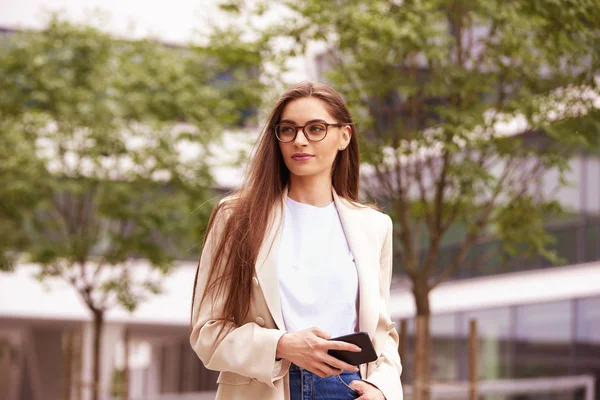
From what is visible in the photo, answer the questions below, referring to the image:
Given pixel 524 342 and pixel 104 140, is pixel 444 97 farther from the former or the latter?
pixel 524 342

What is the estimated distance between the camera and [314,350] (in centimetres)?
310

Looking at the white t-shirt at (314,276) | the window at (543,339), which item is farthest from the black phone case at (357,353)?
the window at (543,339)

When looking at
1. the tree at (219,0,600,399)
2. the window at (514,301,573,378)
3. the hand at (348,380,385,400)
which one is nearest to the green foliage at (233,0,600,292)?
the tree at (219,0,600,399)

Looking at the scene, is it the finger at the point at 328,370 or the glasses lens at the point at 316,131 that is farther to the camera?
the glasses lens at the point at 316,131

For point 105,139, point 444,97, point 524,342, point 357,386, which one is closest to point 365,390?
point 357,386

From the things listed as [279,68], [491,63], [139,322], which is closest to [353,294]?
[491,63]

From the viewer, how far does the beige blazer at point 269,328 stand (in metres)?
3.22

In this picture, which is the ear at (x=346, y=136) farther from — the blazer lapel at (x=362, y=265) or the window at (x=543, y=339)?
the window at (x=543, y=339)

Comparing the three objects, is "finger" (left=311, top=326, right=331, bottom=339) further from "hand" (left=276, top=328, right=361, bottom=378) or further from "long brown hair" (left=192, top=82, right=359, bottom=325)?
"long brown hair" (left=192, top=82, right=359, bottom=325)

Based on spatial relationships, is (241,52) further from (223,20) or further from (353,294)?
(353,294)

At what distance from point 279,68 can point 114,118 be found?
575 cm

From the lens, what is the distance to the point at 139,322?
29.1 metres

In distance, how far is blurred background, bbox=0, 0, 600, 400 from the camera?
35.4 ft

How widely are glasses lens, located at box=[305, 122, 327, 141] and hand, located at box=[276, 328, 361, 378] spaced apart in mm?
592
